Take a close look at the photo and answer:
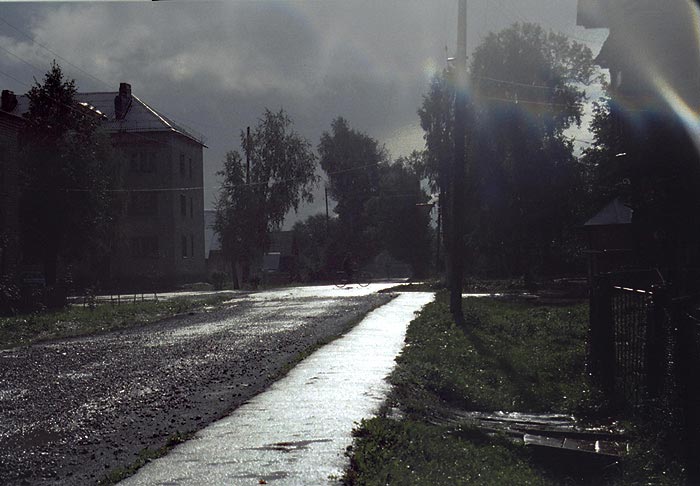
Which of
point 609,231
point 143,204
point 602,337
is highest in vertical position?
point 143,204

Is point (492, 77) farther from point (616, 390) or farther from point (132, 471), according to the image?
point (132, 471)

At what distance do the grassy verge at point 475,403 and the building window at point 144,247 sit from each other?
171 ft

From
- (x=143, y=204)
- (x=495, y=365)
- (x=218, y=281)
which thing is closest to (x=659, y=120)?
(x=495, y=365)

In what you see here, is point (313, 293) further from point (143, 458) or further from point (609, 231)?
point (143, 458)

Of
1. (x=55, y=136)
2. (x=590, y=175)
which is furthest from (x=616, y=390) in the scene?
(x=590, y=175)

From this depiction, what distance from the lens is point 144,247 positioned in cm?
7138

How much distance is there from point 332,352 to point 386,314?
1076cm

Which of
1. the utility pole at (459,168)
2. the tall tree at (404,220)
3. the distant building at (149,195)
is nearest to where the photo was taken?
the utility pole at (459,168)

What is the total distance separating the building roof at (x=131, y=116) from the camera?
233ft

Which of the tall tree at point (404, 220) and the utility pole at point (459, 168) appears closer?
the utility pole at point (459, 168)

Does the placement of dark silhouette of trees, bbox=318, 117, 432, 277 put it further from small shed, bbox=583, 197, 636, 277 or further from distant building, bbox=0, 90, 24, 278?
small shed, bbox=583, 197, 636, 277

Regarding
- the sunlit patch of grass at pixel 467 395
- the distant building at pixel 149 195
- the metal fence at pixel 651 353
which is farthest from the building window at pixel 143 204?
the metal fence at pixel 651 353

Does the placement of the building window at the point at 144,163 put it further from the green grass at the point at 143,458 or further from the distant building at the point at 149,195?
the green grass at the point at 143,458

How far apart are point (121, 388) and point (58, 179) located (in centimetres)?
3150
